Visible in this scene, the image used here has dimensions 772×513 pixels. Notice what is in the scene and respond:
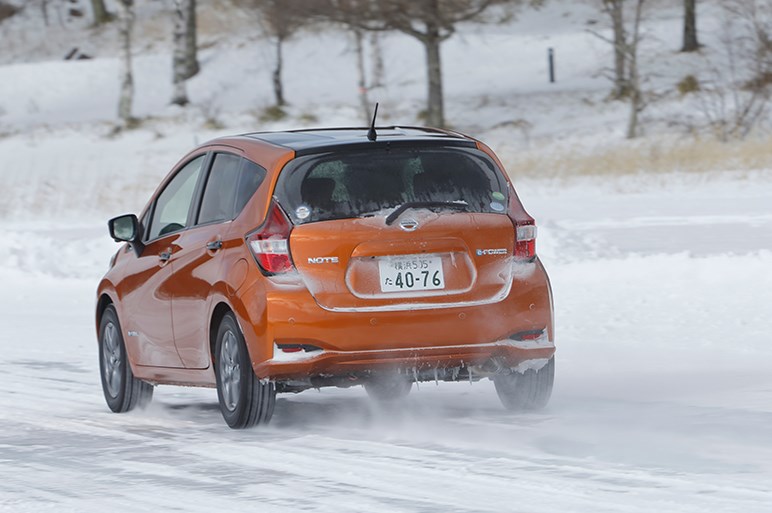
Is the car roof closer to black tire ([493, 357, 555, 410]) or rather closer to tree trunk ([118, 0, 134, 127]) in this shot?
black tire ([493, 357, 555, 410])

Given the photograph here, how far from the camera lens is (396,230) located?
842 centimetres

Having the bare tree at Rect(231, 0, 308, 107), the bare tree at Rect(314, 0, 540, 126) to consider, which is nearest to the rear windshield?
the bare tree at Rect(314, 0, 540, 126)

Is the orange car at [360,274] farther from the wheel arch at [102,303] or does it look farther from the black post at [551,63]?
the black post at [551,63]

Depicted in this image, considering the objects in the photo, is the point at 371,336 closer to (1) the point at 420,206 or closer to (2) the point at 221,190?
(1) the point at 420,206

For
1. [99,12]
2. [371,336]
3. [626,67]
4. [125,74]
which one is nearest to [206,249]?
[371,336]

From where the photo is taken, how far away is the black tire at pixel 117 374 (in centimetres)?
1034

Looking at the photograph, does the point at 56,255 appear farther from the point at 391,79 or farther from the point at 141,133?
the point at 391,79

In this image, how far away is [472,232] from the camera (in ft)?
28.1

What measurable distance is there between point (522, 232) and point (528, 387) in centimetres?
97

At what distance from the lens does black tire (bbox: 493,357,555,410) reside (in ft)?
30.3

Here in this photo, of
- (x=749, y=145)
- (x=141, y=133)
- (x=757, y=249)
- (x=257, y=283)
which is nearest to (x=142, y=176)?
(x=141, y=133)

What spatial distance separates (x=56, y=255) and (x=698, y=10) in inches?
1681

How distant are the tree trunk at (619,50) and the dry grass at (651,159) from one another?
22.2 feet

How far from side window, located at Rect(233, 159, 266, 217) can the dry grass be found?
80.5ft
